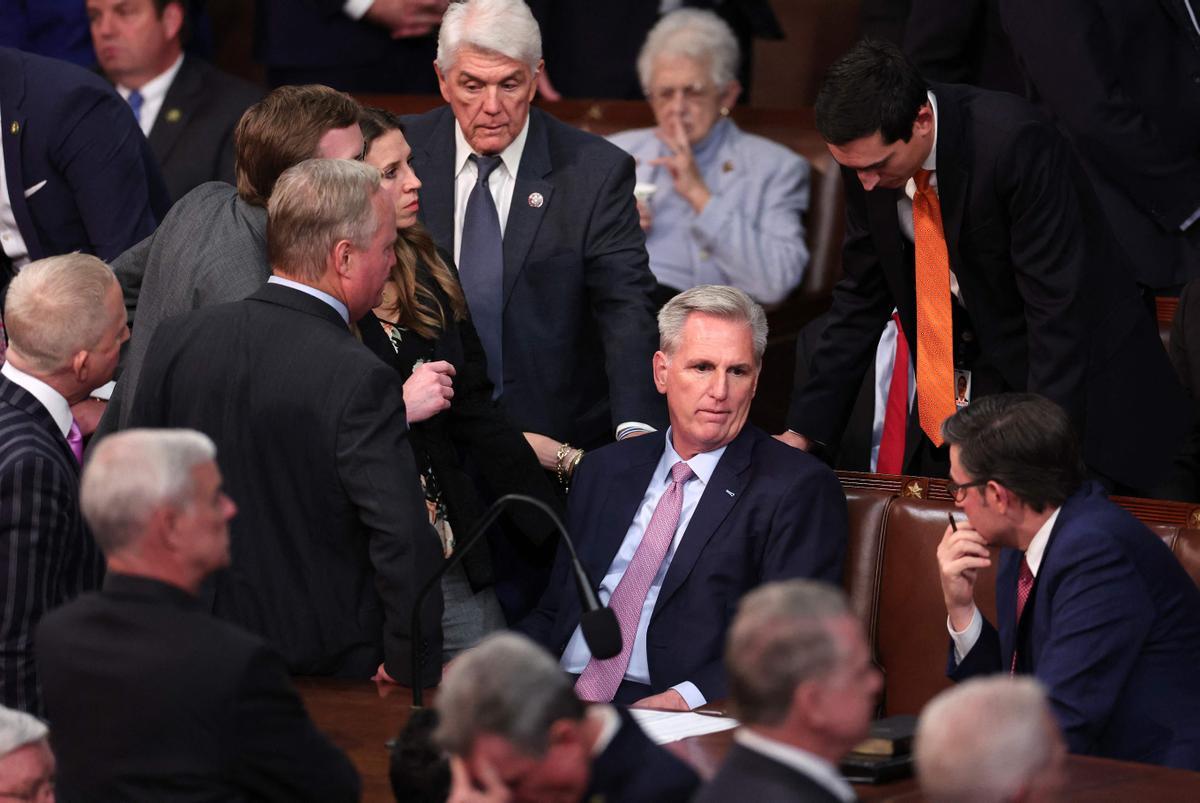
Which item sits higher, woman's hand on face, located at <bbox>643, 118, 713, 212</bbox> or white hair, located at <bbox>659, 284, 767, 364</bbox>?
woman's hand on face, located at <bbox>643, 118, 713, 212</bbox>

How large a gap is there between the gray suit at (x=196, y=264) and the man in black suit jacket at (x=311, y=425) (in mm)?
246

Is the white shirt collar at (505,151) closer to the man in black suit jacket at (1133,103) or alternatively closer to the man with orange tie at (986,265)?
the man with orange tie at (986,265)

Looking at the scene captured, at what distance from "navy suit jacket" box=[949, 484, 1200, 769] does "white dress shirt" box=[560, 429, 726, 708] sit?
29.4 inches

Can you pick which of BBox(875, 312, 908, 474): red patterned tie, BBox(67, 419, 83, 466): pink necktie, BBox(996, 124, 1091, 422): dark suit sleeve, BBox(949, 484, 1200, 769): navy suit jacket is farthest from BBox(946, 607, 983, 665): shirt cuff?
BBox(67, 419, 83, 466): pink necktie

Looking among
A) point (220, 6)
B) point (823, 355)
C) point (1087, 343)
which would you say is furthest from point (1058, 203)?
point (220, 6)

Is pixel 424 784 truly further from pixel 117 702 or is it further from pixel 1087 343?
pixel 1087 343

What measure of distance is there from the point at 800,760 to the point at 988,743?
205mm

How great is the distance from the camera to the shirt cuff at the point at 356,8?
5801mm

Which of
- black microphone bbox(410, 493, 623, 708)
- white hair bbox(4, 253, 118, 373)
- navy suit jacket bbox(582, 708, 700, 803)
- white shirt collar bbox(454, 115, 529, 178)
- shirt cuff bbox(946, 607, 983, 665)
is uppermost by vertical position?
white shirt collar bbox(454, 115, 529, 178)

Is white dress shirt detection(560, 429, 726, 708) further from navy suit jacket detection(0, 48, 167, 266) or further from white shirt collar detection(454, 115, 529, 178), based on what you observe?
navy suit jacket detection(0, 48, 167, 266)

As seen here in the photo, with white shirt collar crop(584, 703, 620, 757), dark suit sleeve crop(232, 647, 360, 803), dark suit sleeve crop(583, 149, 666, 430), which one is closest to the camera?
white shirt collar crop(584, 703, 620, 757)

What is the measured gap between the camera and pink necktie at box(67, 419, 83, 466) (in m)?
3.51

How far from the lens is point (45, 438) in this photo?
131 inches

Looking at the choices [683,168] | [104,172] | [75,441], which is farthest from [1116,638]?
[683,168]
